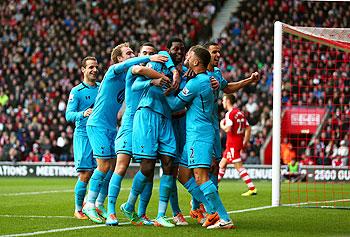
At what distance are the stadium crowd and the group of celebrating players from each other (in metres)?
16.6

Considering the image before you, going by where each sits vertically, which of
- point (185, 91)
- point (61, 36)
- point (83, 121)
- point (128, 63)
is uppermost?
point (61, 36)

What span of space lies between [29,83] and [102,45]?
12.3ft

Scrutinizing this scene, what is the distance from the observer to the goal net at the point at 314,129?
46.4 feet

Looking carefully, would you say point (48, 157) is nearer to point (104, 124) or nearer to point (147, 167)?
point (104, 124)

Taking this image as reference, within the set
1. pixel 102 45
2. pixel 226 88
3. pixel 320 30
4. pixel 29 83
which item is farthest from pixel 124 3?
pixel 226 88

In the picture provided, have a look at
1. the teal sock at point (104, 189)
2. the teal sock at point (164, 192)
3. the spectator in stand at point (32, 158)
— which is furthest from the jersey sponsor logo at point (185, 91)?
the spectator in stand at point (32, 158)

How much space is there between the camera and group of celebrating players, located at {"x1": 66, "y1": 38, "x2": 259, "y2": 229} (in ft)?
33.0

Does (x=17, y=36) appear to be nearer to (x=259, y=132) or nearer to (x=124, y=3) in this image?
(x=124, y=3)

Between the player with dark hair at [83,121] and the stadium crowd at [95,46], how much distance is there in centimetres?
1586

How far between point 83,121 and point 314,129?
15465 millimetres

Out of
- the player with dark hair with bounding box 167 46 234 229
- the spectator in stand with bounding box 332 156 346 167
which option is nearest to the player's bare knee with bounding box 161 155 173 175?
the player with dark hair with bounding box 167 46 234 229

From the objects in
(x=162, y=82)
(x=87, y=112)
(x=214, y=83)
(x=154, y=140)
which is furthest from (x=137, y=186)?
(x=87, y=112)

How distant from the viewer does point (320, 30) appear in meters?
14.1

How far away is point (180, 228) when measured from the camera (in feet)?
32.9
